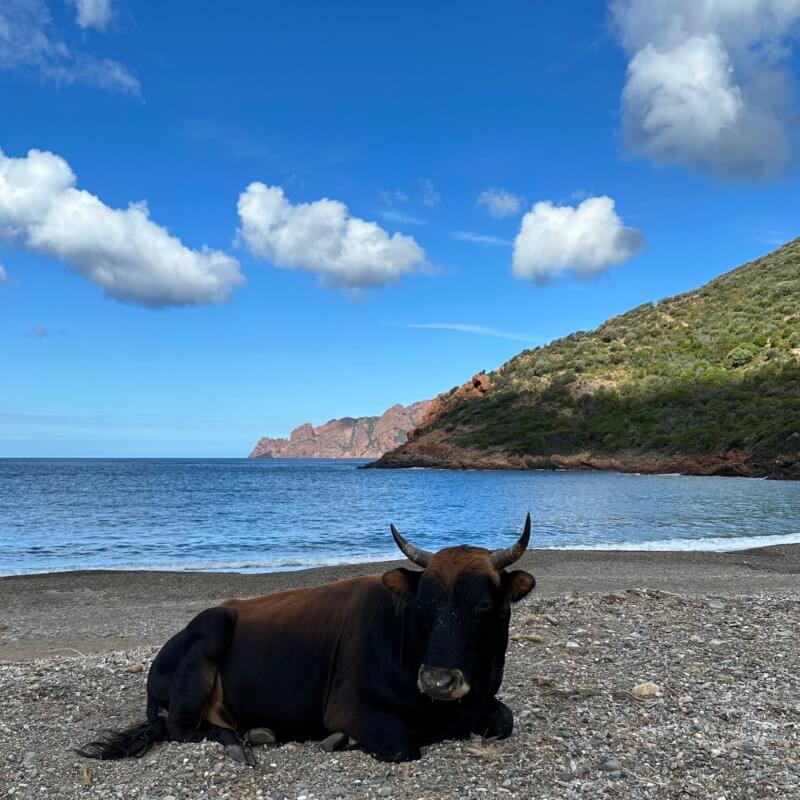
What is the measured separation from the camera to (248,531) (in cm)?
3425

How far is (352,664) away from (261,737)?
0.93 meters

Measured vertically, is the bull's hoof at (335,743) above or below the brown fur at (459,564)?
below

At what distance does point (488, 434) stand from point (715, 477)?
35.6 meters

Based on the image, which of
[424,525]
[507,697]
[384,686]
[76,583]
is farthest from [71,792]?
[424,525]

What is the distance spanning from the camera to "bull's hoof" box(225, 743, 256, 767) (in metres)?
5.66

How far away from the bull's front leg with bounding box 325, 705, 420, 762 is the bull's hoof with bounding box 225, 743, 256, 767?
632mm

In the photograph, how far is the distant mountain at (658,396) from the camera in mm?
74438

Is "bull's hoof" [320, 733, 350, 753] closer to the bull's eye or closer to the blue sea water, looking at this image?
the bull's eye

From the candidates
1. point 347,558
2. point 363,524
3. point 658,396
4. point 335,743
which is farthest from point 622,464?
point 335,743

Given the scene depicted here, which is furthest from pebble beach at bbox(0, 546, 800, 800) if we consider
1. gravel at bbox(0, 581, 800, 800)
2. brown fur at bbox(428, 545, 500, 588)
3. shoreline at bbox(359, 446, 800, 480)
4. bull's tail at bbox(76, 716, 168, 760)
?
shoreline at bbox(359, 446, 800, 480)

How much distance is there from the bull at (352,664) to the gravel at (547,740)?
177 millimetres

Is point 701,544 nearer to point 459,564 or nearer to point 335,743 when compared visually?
point 335,743

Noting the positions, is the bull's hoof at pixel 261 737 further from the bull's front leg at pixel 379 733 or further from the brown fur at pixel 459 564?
the brown fur at pixel 459 564

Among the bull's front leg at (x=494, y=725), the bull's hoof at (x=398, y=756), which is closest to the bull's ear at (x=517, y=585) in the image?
the bull's front leg at (x=494, y=725)
